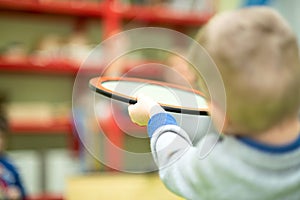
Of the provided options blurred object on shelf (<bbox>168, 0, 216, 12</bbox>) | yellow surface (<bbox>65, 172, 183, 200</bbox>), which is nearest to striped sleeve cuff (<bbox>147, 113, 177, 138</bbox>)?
yellow surface (<bbox>65, 172, 183, 200</bbox>)

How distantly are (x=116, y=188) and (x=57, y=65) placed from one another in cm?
76

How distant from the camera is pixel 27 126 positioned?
7.84ft

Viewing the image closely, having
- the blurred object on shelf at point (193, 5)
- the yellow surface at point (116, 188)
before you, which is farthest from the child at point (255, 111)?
the blurred object on shelf at point (193, 5)

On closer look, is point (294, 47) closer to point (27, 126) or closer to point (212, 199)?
point (212, 199)

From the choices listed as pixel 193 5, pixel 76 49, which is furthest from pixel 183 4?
pixel 76 49

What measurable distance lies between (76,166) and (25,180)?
0.25 meters

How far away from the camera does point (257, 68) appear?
0.47 meters

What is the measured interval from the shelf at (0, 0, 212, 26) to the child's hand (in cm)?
189

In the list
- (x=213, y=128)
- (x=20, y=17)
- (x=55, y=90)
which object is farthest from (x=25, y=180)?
(x=213, y=128)

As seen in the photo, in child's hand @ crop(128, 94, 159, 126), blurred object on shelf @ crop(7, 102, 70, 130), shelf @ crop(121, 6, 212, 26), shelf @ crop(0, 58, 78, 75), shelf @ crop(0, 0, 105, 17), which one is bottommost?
child's hand @ crop(128, 94, 159, 126)

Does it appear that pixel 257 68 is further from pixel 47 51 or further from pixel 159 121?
pixel 47 51

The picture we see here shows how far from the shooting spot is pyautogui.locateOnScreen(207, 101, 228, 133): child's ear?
1.65ft

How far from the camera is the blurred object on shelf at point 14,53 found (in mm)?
2363

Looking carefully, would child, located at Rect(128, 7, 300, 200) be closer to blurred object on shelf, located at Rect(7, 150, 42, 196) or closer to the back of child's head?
the back of child's head
